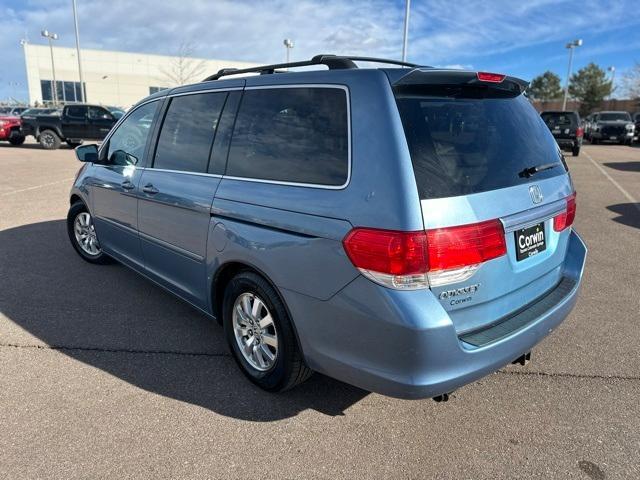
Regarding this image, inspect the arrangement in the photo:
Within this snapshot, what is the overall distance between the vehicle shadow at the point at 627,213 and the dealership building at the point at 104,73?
193ft

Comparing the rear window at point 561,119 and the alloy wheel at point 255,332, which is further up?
the rear window at point 561,119

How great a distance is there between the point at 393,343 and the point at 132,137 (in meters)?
3.22

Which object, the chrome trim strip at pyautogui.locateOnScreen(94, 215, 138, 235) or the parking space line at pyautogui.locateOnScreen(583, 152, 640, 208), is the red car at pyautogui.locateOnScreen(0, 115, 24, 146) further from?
the parking space line at pyautogui.locateOnScreen(583, 152, 640, 208)

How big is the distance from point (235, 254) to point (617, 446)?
231 cm

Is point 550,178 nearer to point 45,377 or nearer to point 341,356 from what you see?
point 341,356

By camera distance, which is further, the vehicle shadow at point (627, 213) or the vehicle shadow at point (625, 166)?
the vehicle shadow at point (625, 166)

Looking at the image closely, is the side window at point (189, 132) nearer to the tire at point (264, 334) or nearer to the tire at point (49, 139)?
the tire at point (264, 334)

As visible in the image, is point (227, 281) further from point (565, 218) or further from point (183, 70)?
point (183, 70)

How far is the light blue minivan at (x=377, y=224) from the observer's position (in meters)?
2.12

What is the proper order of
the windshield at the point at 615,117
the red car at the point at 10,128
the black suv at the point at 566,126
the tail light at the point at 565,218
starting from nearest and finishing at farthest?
the tail light at the point at 565,218 < the black suv at the point at 566,126 < the red car at the point at 10,128 < the windshield at the point at 615,117

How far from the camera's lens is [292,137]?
8.65ft

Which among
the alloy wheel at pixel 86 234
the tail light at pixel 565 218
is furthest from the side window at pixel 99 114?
the tail light at pixel 565 218

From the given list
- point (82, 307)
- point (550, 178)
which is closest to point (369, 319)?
point (550, 178)

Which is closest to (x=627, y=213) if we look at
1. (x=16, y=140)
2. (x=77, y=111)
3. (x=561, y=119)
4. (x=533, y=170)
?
(x=533, y=170)
